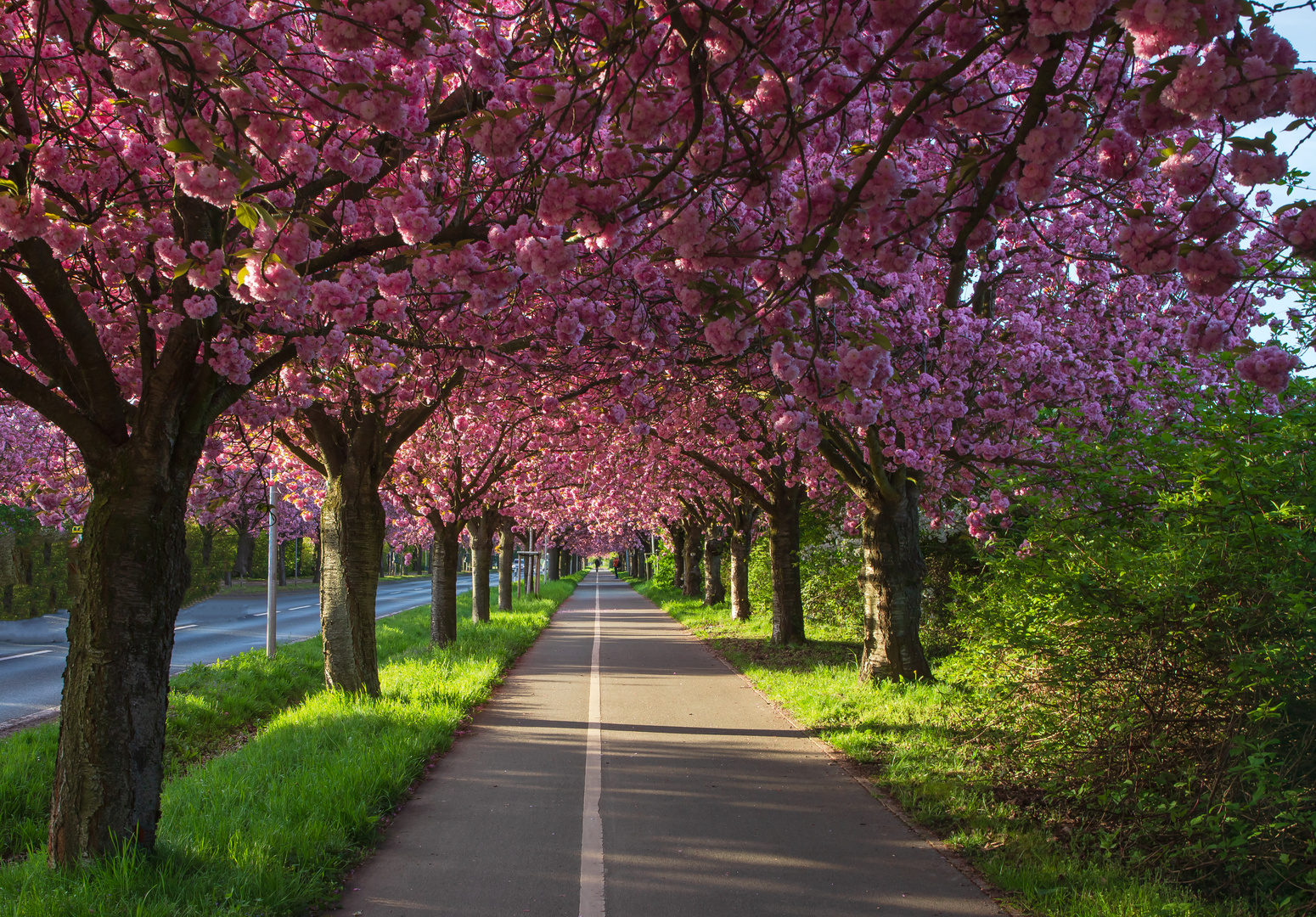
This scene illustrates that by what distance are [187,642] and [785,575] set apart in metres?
14.7

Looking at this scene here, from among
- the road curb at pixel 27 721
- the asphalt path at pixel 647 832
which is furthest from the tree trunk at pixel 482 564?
the asphalt path at pixel 647 832

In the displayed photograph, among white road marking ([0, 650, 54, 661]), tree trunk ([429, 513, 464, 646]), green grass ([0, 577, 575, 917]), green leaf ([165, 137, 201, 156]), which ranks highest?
green leaf ([165, 137, 201, 156])

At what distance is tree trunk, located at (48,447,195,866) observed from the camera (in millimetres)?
4859

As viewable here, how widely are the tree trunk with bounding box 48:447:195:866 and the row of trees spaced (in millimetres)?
18

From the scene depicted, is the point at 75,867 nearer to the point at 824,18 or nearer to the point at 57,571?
the point at 824,18

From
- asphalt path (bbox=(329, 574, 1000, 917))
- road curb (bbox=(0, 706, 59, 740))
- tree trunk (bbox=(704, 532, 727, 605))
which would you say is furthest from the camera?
tree trunk (bbox=(704, 532, 727, 605))

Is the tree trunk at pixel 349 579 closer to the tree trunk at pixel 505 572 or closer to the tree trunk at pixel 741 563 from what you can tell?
the tree trunk at pixel 741 563

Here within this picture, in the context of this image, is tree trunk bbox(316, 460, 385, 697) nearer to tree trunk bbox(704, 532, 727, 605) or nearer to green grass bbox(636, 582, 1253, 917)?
green grass bbox(636, 582, 1253, 917)

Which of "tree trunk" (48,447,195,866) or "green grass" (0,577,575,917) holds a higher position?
"tree trunk" (48,447,195,866)

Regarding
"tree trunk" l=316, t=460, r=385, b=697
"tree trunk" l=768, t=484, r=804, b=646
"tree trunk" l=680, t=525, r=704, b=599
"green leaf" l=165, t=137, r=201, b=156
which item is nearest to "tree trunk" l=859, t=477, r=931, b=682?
"tree trunk" l=768, t=484, r=804, b=646

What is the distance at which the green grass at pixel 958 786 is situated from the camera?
14.8ft

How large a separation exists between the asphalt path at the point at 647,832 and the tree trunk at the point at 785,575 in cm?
726

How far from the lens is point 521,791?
7.02 m

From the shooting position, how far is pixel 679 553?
43.5m
